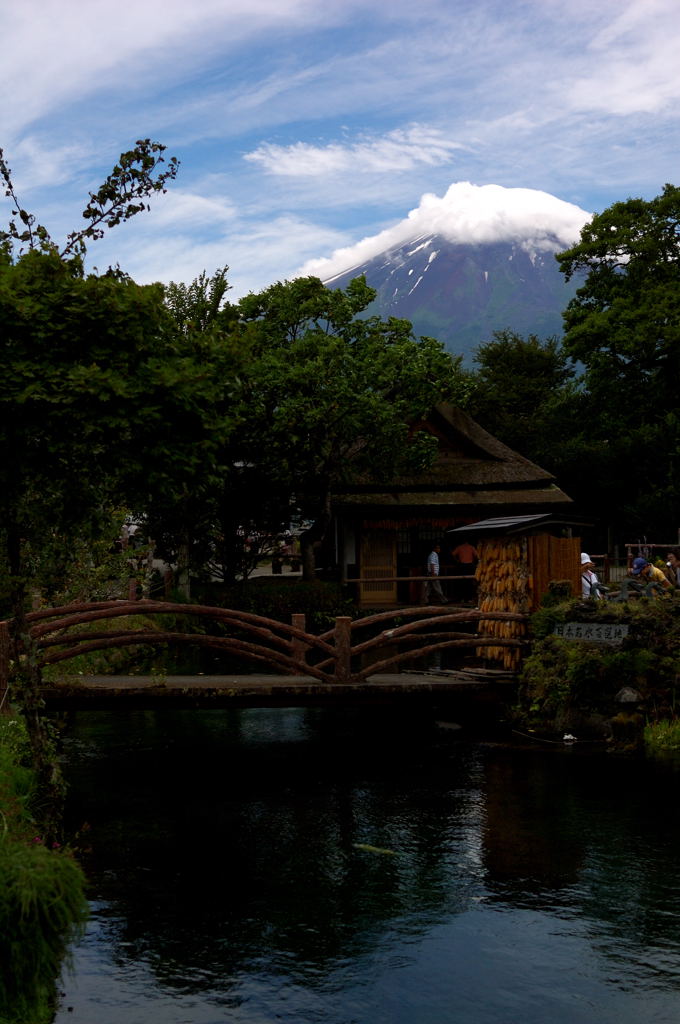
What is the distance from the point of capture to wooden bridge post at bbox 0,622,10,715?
13281 mm

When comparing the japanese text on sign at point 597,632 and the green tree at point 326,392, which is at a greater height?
the green tree at point 326,392

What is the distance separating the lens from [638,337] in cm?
3794

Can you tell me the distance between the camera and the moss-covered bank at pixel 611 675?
54.0ft

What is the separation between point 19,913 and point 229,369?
6227 millimetres

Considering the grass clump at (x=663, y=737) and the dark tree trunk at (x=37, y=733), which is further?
the grass clump at (x=663, y=737)

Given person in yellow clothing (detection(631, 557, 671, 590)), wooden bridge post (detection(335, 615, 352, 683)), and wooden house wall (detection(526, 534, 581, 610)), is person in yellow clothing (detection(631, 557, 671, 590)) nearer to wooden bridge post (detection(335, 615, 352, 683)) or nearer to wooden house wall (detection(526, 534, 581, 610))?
wooden house wall (detection(526, 534, 581, 610))

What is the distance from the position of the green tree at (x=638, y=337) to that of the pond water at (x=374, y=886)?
25.7 meters

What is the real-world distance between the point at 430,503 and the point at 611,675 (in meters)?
19.6

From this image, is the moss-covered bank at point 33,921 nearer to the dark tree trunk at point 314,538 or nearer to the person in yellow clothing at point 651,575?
the person in yellow clothing at point 651,575

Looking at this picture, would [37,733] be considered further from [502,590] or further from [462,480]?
[462,480]

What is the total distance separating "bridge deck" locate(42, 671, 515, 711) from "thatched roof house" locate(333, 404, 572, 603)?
61.6ft

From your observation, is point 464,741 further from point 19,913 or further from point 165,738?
point 19,913

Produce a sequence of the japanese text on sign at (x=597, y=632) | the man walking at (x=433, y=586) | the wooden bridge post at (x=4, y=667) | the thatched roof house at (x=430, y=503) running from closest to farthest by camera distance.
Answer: the wooden bridge post at (x=4, y=667) < the japanese text on sign at (x=597, y=632) < the man walking at (x=433, y=586) < the thatched roof house at (x=430, y=503)

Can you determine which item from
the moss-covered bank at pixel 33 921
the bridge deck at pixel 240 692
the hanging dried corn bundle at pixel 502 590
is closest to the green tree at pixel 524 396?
the hanging dried corn bundle at pixel 502 590
